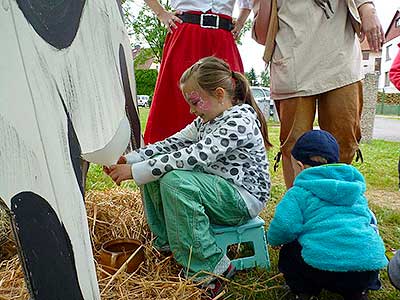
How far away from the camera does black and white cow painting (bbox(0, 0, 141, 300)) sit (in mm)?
601

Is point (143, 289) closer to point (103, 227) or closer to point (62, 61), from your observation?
point (103, 227)

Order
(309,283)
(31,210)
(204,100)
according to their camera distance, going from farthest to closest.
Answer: (204,100) → (309,283) → (31,210)

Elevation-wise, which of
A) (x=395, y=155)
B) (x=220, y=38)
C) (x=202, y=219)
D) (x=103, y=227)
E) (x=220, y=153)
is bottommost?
(x=395, y=155)

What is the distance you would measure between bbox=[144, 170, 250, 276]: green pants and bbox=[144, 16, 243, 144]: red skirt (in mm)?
454

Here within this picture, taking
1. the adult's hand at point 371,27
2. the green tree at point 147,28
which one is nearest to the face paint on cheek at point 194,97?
the adult's hand at point 371,27

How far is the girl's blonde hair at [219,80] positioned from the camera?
157 cm

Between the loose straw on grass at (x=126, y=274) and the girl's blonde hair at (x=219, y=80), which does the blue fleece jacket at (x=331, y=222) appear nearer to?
the loose straw on grass at (x=126, y=274)

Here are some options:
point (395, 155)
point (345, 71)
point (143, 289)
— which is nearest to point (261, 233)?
point (143, 289)

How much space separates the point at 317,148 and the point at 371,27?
0.62 m

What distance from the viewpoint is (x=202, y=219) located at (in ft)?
4.72

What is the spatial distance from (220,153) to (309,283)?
0.45m

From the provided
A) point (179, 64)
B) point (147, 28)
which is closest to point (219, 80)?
point (179, 64)

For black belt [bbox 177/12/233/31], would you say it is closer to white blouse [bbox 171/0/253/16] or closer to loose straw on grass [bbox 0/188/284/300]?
white blouse [bbox 171/0/253/16]

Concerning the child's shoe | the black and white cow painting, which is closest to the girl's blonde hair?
the child's shoe
